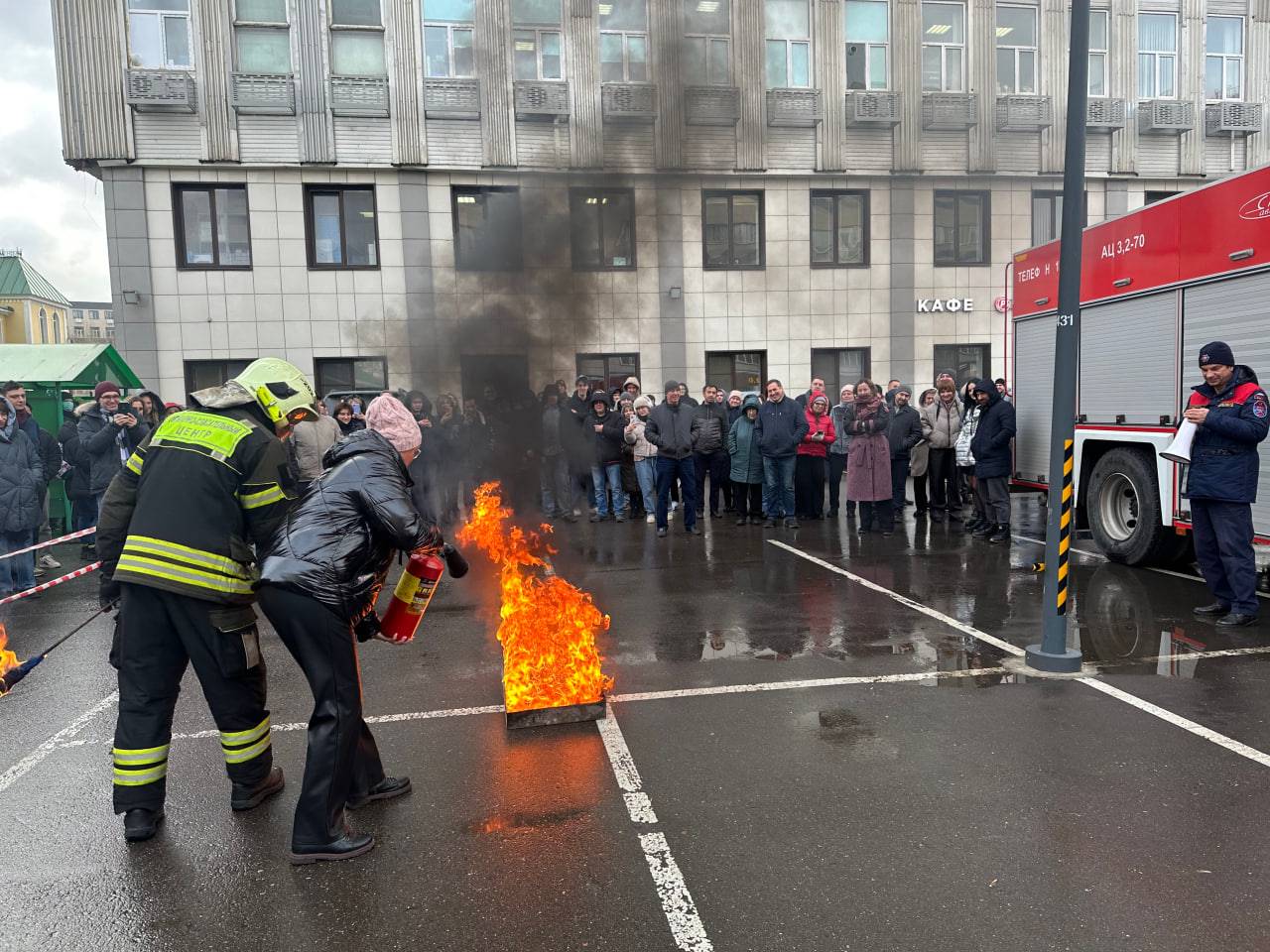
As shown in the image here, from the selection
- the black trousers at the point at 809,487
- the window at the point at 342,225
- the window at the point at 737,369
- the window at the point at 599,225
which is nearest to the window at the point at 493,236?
the window at the point at 599,225

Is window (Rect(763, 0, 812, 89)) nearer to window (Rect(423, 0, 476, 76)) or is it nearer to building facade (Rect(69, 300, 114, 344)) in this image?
window (Rect(423, 0, 476, 76))

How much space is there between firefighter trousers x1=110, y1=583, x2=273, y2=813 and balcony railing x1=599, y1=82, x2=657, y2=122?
291 inches

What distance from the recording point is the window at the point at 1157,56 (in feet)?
60.0

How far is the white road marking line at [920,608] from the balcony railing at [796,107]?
34.3ft

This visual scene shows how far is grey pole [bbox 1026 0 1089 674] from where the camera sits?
5043 millimetres

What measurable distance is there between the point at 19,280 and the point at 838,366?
89.3m

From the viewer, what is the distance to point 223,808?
3789 millimetres

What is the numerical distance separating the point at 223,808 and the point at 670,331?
15.0 meters

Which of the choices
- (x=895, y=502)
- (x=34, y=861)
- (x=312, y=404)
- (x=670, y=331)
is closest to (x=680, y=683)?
(x=312, y=404)

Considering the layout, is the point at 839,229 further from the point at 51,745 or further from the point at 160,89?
the point at 51,745

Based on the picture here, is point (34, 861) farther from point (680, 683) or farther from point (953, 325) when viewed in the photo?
point (953, 325)

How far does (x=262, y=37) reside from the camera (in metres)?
16.1

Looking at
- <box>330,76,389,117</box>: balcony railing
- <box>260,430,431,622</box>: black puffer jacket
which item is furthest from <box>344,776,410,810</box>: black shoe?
<box>330,76,389,117</box>: balcony railing

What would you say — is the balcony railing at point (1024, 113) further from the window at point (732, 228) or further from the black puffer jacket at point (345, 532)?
the black puffer jacket at point (345, 532)
